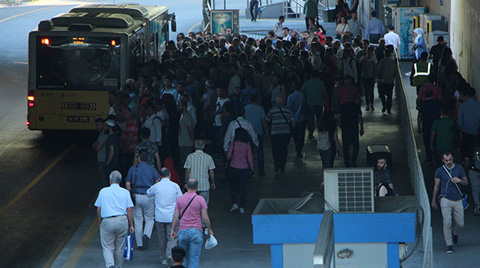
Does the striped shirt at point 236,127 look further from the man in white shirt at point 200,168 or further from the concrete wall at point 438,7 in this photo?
the concrete wall at point 438,7

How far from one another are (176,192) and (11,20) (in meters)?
47.0

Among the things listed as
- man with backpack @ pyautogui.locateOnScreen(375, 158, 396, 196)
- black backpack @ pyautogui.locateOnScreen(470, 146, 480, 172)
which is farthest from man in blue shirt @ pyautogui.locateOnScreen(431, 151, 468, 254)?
black backpack @ pyautogui.locateOnScreen(470, 146, 480, 172)

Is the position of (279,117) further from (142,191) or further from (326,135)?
(142,191)

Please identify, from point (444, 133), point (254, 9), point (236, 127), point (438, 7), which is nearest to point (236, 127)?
point (236, 127)

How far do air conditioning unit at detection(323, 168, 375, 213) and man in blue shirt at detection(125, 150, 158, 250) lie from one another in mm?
3377

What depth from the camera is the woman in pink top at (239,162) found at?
14898 millimetres

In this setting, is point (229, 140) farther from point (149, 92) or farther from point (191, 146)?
point (149, 92)

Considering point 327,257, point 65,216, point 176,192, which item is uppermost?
point 327,257

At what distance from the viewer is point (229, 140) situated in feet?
51.9

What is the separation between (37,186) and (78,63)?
4.28m

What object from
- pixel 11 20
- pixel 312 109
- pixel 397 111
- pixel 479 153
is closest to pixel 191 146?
pixel 312 109

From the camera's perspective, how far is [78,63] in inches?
820

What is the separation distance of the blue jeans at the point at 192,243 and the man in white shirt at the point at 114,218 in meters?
0.82

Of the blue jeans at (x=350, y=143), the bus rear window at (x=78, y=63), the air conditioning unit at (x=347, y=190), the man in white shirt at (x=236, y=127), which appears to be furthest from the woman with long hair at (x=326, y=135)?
the bus rear window at (x=78, y=63)
